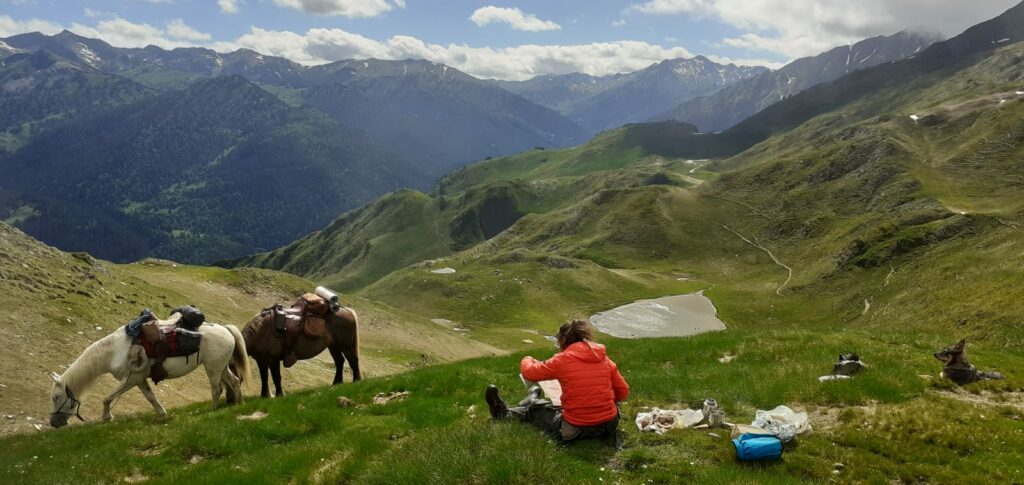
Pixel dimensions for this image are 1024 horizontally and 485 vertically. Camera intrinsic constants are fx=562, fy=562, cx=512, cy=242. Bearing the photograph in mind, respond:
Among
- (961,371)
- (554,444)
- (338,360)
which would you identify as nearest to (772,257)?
(961,371)

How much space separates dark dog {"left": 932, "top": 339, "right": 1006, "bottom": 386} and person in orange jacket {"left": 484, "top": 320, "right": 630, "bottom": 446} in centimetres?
1138

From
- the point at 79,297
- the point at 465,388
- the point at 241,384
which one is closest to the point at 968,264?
the point at 465,388

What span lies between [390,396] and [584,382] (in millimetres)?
9253

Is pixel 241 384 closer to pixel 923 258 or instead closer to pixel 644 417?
pixel 644 417

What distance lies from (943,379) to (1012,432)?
4.73 meters

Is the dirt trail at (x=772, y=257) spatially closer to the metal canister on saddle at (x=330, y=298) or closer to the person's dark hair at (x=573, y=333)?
the metal canister on saddle at (x=330, y=298)

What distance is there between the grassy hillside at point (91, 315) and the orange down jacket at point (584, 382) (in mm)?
14513

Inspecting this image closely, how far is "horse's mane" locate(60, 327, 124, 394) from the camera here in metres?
19.2

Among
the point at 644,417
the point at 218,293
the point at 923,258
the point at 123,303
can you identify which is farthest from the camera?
the point at 923,258

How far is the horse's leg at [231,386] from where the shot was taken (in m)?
20.7

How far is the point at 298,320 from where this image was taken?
71.2 feet

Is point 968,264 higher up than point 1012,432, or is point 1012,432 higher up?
point 1012,432

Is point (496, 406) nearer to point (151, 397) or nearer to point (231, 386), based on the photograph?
point (231, 386)

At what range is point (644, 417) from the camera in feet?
46.9
